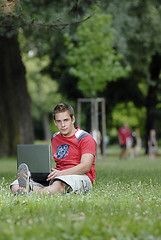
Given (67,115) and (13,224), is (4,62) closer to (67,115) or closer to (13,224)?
(67,115)

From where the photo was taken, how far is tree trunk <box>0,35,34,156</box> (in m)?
22.2

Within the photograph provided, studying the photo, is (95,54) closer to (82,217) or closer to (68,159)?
(68,159)

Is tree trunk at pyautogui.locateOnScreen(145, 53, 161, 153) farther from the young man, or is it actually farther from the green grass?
the green grass

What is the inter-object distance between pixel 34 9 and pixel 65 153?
10.6 meters

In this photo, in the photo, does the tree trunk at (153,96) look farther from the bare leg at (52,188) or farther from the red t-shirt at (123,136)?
the bare leg at (52,188)

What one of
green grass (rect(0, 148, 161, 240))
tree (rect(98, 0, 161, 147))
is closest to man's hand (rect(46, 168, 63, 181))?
green grass (rect(0, 148, 161, 240))

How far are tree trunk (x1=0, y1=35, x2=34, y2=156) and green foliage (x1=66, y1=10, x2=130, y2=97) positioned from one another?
4.46 meters

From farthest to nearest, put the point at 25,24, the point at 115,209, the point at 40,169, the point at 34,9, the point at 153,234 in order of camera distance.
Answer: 1. the point at 34,9
2. the point at 25,24
3. the point at 40,169
4. the point at 115,209
5. the point at 153,234

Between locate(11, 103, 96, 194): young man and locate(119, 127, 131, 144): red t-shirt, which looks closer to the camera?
locate(11, 103, 96, 194): young man

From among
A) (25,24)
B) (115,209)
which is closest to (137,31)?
(25,24)

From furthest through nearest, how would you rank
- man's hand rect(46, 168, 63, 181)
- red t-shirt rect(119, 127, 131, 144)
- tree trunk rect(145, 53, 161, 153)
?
tree trunk rect(145, 53, 161, 153) → red t-shirt rect(119, 127, 131, 144) → man's hand rect(46, 168, 63, 181)

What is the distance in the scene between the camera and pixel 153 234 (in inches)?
145

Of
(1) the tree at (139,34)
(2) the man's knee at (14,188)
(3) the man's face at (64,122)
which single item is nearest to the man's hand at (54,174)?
(2) the man's knee at (14,188)

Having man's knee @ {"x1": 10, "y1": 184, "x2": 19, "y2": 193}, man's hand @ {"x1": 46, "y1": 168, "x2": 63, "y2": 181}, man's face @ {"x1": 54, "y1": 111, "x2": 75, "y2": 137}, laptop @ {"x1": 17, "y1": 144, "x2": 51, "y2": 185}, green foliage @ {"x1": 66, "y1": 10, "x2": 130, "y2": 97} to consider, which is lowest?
man's knee @ {"x1": 10, "y1": 184, "x2": 19, "y2": 193}
